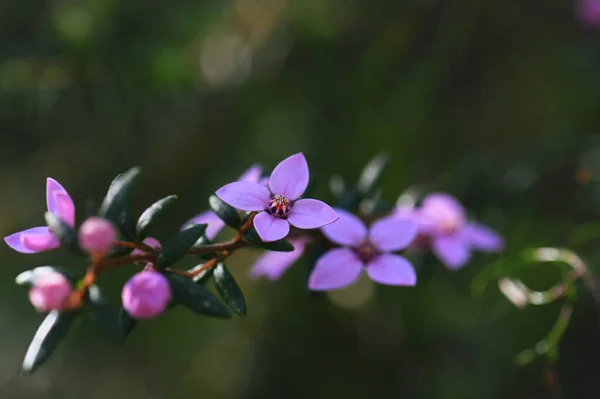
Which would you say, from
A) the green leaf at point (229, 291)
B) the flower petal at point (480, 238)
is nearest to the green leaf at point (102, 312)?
the green leaf at point (229, 291)

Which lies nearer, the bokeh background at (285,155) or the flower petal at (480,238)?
the flower petal at (480,238)

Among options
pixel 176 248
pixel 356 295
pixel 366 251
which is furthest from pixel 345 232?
pixel 356 295

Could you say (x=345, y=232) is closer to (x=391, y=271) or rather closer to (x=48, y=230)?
(x=391, y=271)

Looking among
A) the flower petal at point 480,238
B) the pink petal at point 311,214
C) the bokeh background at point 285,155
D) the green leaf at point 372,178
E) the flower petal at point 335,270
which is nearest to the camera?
the pink petal at point 311,214

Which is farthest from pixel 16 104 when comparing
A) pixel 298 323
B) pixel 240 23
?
pixel 298 323

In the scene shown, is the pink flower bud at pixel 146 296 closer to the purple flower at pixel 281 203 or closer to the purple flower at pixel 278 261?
the purple flower at pixel 281 203

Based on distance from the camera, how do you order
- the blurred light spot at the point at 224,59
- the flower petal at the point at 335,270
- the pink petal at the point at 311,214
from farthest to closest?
the blurred light spot at the point at 224,59, the flower petal at the point at 335,270, the pink petal at the point at 311,214

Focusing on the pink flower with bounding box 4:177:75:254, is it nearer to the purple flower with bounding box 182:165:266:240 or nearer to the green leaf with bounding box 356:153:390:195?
the purple flower with bounding box 182:165:266:240
